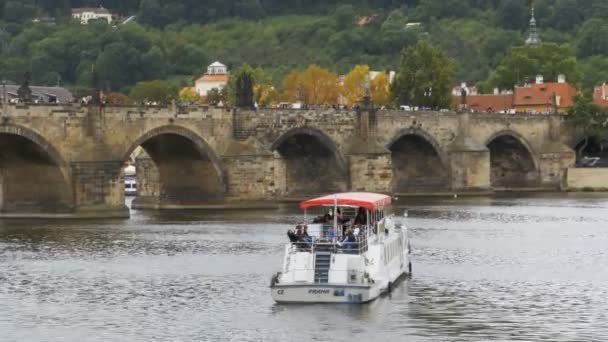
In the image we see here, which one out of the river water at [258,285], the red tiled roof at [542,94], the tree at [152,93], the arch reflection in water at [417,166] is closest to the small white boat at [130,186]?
the arch reflection in water at [417,166]

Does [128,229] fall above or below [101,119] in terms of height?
below

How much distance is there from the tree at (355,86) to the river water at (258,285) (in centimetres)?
7529

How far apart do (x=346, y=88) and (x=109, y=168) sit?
79300 mm

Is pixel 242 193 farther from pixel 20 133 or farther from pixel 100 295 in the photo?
pixel 100 295

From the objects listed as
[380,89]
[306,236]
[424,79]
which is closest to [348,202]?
[306,236]

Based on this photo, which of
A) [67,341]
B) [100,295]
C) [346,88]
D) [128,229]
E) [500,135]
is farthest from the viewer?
[346,88]

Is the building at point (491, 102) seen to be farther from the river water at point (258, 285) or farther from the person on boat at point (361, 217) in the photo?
the person on boat at point (361, 217)

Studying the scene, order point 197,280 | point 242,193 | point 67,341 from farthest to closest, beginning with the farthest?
point 242,193, point 197,280, point 67,341

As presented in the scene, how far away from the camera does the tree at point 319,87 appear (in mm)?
159000

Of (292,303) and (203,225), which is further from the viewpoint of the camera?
(203,225)

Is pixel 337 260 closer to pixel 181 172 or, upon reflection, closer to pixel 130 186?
pixel 181 172

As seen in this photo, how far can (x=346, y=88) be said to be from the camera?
16350 cm

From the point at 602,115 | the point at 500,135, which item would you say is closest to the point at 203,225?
the point at 500,135

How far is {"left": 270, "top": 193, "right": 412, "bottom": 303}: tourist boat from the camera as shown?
49.4 metres
